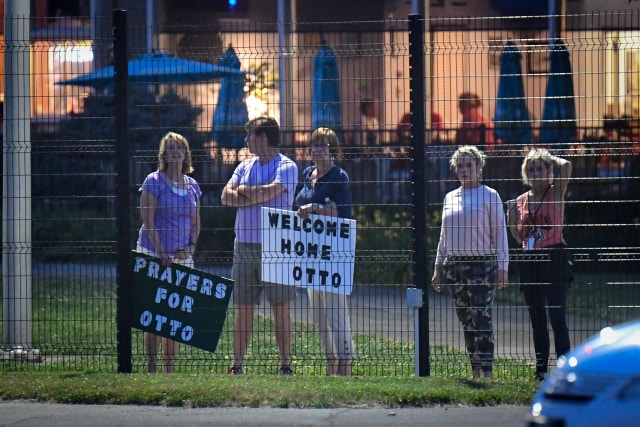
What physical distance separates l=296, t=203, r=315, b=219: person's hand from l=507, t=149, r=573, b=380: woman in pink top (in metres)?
1.71

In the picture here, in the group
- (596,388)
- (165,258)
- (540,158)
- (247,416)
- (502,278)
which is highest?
(540,158)

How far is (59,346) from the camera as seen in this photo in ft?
31.4

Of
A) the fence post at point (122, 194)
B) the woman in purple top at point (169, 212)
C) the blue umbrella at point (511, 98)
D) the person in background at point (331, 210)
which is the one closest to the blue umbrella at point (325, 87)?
the person in background at point (331, 210)

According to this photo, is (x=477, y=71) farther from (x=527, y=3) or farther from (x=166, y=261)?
(x=527, y=3)

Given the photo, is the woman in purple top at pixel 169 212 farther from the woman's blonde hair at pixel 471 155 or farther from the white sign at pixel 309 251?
the woman's blonde hair at pixel 471 155

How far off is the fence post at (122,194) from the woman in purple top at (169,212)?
0.25 meters

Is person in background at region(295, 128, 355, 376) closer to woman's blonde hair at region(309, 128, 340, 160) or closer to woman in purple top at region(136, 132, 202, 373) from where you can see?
woman's blonde hair at region(309, 128, 340, 160)

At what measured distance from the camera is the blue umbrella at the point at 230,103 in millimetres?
8938

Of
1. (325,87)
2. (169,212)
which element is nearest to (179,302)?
(169,212)

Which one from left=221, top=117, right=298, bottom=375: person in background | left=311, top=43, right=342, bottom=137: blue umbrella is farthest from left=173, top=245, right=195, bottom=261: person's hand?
left=311, top=43, right=342, bottom=137: blue umbrella

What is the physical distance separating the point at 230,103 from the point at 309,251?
1325 millimetres

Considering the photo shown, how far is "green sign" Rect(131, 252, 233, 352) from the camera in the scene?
9109 millimetres

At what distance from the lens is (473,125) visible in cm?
1000

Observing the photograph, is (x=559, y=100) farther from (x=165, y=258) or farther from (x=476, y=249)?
(x=165, y=258)
